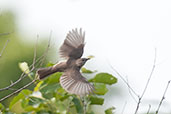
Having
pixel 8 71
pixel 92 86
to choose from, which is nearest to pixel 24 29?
pixel 8 71

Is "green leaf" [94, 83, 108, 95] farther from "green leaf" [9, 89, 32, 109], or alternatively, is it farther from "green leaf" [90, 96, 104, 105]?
"green leaf" [9, 89, 32, 109]

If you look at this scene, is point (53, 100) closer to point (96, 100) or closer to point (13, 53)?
point (96, 100)

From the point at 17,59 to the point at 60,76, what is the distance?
12144 mm

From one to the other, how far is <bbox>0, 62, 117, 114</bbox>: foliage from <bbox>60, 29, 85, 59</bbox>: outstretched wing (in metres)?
0.80

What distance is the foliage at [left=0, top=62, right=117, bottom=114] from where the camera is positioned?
10.7 feet

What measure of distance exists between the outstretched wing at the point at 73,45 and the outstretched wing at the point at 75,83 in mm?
292

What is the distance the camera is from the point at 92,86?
3686 mm

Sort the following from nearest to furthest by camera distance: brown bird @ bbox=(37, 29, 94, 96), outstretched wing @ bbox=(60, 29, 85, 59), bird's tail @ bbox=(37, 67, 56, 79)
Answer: brown bird @ bbox=(37, 29, 94, 96)
bird's tail @ bbox=(37, 67, 56, 79)
outstretched wing @ bbox=(60, 29, 85, 59)

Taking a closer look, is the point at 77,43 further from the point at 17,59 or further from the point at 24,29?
the point at 24,29

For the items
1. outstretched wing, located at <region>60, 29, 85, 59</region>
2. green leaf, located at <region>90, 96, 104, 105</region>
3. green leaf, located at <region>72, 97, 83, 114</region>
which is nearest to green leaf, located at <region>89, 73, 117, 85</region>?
green leaf, located at <region>90, 96, 104, 105</region>

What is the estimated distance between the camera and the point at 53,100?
332 cm

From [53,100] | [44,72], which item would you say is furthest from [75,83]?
[53,100]

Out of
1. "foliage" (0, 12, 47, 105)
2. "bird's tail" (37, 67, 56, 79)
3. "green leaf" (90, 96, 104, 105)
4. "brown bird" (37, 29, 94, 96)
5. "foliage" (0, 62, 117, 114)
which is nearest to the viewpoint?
"foliage" (0, 62, 117, 114)

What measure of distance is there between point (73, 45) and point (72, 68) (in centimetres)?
39
